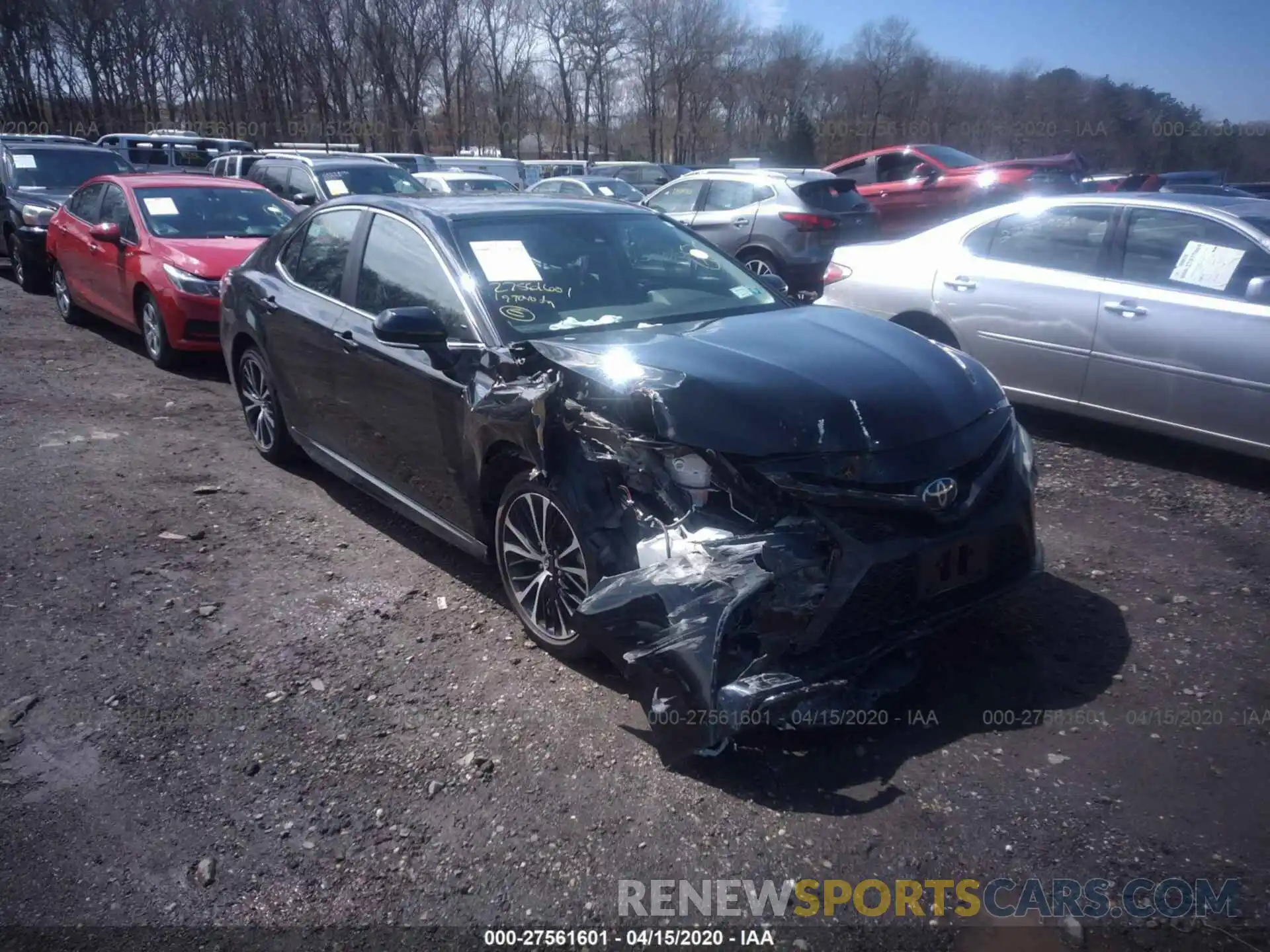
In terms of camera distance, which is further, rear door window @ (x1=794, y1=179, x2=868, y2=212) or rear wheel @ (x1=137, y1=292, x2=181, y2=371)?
rear door window @ (x1=794, y1=179, x2=868, y2=212)

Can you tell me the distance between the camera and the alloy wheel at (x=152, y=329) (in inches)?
332

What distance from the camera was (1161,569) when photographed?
14.9 ft

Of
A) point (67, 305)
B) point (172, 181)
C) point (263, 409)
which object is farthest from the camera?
point (67, 305)

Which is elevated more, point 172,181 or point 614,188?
point 172,181

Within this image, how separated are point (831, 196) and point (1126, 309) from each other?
21.4 ft

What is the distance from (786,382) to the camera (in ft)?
11.4

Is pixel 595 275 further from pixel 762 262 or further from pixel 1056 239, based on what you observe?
pixel 762 262

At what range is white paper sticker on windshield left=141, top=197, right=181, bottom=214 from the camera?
8.90 metres

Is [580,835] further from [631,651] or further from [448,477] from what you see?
[448,477]

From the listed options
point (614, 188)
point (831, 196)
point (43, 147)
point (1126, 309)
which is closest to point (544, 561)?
point (1126, 309)

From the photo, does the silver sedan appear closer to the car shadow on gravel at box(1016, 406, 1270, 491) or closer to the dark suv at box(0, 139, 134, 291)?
the car shadow on gravel at box(1016, 406, 1270, 491)

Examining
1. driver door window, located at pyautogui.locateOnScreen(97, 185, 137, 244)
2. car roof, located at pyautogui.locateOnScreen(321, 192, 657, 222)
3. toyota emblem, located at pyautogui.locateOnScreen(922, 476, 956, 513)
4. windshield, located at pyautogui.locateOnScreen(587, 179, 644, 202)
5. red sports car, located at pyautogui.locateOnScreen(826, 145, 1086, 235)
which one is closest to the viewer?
toyota emblem, located at pyautogui.locateOnScreen(922, 476, 956, 513)

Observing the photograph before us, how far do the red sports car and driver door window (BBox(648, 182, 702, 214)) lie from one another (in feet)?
11.2

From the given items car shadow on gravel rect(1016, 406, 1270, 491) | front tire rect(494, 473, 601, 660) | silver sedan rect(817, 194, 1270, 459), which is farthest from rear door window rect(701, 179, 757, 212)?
front tire rect(494, 473, 601, 660)
